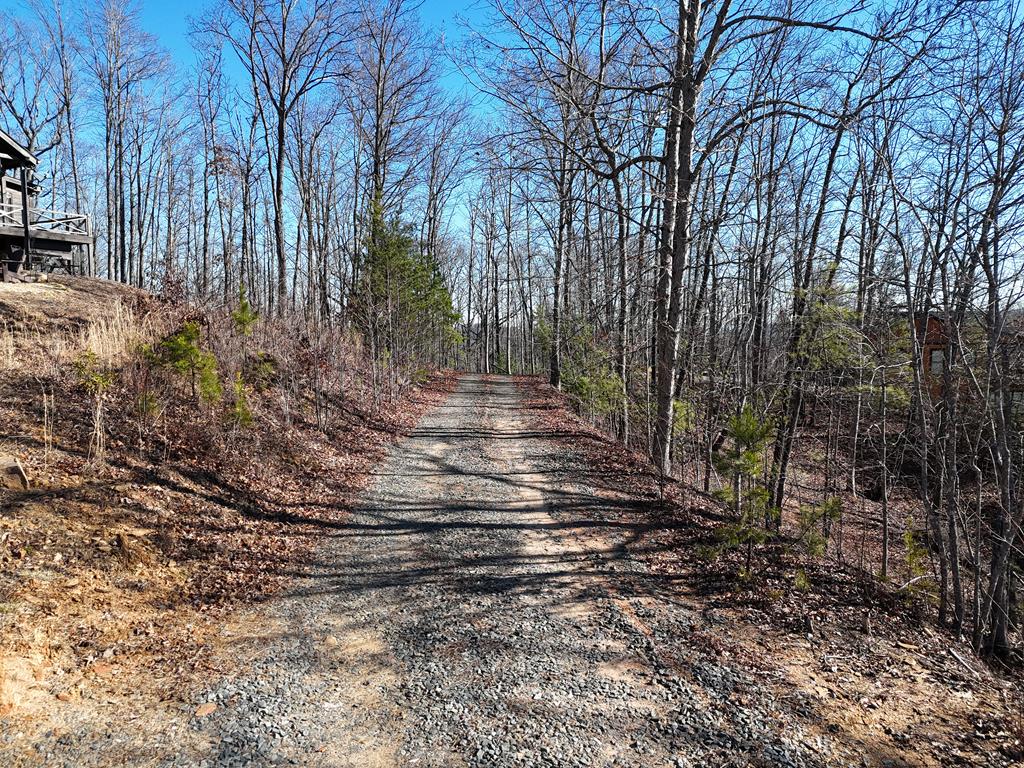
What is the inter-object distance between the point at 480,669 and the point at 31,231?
18.7 metres

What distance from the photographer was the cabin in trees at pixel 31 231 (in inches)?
606

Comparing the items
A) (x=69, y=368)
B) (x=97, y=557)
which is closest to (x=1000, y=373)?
(x=97, y=557)

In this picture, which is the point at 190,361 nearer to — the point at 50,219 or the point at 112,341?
the point at 112,341

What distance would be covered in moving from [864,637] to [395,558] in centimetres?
444

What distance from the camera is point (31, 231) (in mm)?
15734

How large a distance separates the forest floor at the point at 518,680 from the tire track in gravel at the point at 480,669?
0.02 metres

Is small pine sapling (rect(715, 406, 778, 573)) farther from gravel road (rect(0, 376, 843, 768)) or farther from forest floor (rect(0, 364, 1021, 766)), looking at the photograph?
gravel road (rect(0, 376, 843, 768))

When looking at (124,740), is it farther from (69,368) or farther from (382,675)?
(69,368)

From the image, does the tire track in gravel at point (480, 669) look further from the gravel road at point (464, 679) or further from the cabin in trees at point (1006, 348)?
the cabin in trees at point (1006, 348)

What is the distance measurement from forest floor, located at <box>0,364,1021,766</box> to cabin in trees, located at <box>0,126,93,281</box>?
15391 millimetres

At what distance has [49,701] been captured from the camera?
3291mm

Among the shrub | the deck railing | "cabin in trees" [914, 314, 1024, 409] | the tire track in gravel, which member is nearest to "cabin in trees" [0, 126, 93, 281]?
the deck railing

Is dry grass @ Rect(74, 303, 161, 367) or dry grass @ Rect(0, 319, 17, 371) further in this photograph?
dry grass @ Rect(74, 303, 161, 367)

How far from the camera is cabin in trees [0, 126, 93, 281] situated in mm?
15398
